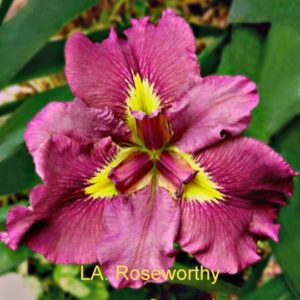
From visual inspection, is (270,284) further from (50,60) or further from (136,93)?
(50,60)

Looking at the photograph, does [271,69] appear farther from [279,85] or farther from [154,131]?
[154,131]

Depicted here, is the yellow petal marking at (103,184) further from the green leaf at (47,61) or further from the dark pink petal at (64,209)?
the green leaf at (47,61)

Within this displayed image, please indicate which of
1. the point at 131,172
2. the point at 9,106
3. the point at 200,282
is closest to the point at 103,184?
the point at 131,172

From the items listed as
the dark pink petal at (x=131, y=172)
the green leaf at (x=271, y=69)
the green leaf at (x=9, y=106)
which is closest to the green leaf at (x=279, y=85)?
the green leaf at (x=271, y=69)

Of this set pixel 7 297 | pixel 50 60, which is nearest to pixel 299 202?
pixel 50 60

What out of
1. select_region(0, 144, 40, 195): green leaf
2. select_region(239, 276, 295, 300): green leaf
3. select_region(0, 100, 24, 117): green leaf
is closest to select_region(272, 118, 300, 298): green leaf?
select_region(239, 276, 295, 300): green leaf

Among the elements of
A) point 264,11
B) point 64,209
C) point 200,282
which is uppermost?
point 264,11
